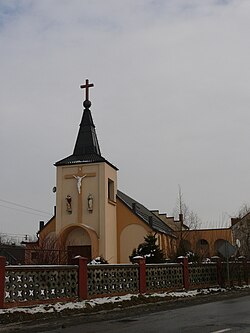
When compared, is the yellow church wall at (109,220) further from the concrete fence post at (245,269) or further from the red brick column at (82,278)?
the red brick column at (82,278)

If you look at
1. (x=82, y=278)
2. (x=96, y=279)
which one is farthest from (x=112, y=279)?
(x=82, y=278)

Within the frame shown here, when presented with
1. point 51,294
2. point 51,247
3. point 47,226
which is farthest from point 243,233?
A: point 51,294

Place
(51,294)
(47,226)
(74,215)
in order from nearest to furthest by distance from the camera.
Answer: (51,294) < (74,215) < (47,226)

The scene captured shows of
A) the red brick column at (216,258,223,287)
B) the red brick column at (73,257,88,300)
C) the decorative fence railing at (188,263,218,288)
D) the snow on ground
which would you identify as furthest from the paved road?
the red brick column at (216,258,223,287)

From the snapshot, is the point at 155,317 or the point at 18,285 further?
the point at 18,285

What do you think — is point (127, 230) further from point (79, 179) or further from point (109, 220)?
point (79, 179)

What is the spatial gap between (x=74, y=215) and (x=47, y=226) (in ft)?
18.7

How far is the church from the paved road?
20889 millimetres

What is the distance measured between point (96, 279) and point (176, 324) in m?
7.31

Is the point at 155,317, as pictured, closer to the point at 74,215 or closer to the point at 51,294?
the point at 51,294

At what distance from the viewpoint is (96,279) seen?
1852 centimetres

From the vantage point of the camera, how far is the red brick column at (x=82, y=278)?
1753cm

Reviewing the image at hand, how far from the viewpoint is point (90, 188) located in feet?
122

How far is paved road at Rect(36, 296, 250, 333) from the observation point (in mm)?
10641
